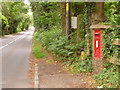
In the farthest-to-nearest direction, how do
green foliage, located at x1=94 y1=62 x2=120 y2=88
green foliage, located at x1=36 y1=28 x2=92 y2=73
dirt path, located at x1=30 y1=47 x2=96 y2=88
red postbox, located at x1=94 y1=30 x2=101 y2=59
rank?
green foliage, located at x1=36 y1=28 x2=92 y2=73
red postbox, located at x1=94 y1=30 x2=101 y2=59
dirt path, located at x1=30 y1=47 x2=96 y2=88
green foliage, located at x1=94 y1=62 x2=120 y2=88

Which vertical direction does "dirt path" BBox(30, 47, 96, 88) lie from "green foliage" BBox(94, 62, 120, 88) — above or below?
below

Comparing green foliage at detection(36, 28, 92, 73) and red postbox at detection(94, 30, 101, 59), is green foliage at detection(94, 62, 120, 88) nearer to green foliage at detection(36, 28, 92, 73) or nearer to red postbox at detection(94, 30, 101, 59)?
red postbox at detection(94, 30, 101, 59)

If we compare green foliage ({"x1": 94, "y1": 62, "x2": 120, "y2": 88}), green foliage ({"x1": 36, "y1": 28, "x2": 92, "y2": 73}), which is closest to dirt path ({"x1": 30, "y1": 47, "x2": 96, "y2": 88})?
green foliage ({"x1": 94, "y1": 62, "x2": 120, "y2": 88})

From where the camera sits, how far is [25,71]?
31.7ft

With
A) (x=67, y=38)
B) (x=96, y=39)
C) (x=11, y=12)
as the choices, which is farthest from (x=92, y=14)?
(x=11, y=12)

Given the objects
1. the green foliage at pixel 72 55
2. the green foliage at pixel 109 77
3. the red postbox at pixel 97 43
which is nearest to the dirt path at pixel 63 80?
the green foliage at pixel 109 77

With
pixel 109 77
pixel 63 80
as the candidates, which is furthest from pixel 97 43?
pixel 63 80

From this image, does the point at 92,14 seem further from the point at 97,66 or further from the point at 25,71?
the point at 25,71

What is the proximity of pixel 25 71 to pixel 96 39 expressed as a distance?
12.7 ft

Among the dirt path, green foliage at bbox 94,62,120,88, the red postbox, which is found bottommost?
the dirt path

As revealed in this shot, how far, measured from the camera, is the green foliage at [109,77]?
635 cm

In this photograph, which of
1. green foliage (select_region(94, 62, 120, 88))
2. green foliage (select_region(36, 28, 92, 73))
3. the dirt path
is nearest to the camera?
green foliage (select_region(94, 62, 120, 88))

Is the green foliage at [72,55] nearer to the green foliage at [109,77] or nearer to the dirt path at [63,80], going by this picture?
the dirt path at [63,80]

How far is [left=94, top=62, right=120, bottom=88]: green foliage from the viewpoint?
20.8 feet
